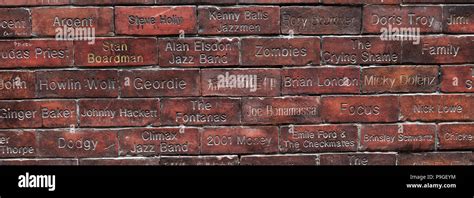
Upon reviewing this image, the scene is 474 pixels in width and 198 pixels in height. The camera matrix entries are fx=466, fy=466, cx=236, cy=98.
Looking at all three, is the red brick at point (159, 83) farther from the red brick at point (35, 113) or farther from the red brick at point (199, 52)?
the red brick at point (35, 113)

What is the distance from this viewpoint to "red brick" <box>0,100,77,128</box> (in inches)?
54.7

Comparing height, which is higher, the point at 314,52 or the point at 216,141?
the point at 314,52

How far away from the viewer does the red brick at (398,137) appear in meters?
1.42

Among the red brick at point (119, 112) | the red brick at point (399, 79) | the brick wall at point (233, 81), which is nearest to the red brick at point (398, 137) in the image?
the brick wall at point (233, 81)

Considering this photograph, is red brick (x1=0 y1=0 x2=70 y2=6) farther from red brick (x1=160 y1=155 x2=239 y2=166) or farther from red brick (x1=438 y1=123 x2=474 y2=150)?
red brick (x1=438 y1=123 x2=474 y2=150)

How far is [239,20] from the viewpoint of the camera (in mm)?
1376

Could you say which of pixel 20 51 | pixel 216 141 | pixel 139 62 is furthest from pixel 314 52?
pixel 20 51

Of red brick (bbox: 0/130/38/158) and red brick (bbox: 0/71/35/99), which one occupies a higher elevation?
red brick (bbox: 0/71/35/99)

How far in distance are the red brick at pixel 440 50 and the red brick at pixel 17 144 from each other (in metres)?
1.15

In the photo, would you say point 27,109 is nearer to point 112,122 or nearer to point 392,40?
point 112,122

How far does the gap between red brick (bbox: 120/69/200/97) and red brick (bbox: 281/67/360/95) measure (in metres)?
0.28

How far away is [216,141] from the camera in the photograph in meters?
1.42

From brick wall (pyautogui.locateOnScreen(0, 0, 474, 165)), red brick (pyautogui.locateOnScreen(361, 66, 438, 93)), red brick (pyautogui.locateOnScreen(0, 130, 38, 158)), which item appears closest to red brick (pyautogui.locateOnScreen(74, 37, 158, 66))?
brick wall (pyautogui.locateOnScreen(0, 0, 474, 165))

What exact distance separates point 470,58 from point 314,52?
0.47m
